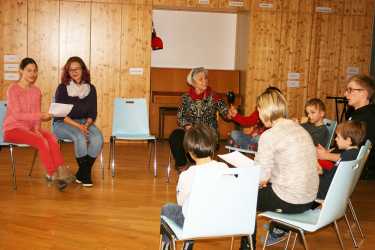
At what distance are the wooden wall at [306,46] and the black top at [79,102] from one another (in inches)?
158

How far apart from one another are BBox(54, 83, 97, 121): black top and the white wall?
13.3 ft

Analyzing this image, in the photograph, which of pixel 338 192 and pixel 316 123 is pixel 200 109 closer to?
pixel 316 123

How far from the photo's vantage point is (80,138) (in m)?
5.76

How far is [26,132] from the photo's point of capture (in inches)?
214

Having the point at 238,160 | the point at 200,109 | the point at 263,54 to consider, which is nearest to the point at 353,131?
the point at 238,160

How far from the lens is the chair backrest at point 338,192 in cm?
311

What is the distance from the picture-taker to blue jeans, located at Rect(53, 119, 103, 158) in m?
5.76

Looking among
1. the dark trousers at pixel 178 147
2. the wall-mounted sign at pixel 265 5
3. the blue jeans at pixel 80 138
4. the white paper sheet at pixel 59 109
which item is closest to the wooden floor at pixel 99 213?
the dark trousers at pixel 178 147

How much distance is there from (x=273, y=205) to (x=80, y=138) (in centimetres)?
293

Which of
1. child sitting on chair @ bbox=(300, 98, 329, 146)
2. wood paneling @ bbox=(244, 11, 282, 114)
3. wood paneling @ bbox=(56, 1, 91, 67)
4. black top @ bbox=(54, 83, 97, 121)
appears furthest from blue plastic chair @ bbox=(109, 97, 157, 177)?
wood paneling @ bbox=(244, 11, 282, 114)

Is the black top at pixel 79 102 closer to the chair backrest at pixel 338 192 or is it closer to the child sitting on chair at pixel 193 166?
the child sitting on chair at pixel 193 166

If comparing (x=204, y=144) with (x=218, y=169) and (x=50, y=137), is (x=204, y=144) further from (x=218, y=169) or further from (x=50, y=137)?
(x=50, y=137)

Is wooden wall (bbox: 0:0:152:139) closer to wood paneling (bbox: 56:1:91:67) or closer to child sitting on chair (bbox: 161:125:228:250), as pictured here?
wood paneling (bbox: 56:1:91:67)

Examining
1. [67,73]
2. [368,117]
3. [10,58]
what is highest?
[10,58]
